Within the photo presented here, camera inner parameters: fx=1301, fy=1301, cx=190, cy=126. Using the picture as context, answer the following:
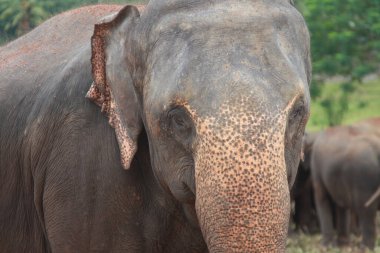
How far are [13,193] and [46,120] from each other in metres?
0.43

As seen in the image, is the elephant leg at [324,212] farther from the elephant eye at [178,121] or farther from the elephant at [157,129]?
the elephant eye at [178,121]

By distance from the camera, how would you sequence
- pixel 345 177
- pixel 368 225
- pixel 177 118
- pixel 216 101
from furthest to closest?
pixel 345 177 < pixel 368 225 < pixel 177 118 < pixel 216 101

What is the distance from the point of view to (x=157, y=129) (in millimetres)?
4273

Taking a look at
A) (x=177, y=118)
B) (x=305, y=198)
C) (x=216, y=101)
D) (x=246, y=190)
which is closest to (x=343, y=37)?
(x=305, y=198)

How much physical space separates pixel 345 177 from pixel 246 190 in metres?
11.2

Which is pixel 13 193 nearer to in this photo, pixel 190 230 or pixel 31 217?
pixel 31 217

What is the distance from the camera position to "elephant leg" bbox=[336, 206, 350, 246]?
14.6 m

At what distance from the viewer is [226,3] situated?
14.2ft

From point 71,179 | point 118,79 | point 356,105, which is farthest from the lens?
point 356,105

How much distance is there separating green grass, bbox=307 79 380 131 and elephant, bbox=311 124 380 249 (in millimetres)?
7682

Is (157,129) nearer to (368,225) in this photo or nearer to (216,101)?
(216,101)

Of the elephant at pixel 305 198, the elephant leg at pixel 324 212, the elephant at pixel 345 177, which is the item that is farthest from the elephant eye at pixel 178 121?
the elephant at pixel 305 198

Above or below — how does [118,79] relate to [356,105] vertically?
above

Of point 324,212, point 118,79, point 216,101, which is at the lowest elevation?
point 324,212
